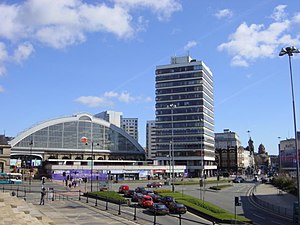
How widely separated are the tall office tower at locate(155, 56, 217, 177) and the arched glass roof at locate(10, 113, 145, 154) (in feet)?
61.6

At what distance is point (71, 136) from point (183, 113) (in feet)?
148

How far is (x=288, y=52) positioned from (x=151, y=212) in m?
22.0

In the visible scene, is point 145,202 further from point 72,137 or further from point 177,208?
point 72,137

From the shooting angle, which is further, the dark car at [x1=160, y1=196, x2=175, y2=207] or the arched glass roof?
the arched glass roof

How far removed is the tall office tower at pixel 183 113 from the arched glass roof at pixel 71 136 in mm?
18790

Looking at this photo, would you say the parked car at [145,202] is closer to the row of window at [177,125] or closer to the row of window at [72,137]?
the row of window at [72,137]

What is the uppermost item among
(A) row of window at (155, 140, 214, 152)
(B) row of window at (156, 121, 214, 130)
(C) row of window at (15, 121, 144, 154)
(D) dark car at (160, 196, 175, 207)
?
(B) row of window at (156, 121, 214, 130)

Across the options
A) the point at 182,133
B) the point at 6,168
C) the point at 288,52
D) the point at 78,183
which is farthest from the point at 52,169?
the point at 288,52

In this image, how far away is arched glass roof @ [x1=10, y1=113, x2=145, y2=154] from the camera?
13250 cm

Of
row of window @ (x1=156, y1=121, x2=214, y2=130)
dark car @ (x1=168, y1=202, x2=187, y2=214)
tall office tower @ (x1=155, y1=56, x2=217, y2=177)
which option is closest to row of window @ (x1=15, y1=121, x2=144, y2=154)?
row of window @ (x1=156, y1=121, x2=214, y2=130)

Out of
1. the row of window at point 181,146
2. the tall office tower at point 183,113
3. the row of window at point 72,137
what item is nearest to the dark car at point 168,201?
the row of window at point 72,137

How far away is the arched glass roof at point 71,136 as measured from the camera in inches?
5217

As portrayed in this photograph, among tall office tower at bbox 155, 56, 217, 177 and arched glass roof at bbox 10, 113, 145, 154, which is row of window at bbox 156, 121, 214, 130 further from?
arched glass roof at bbox 10, 113, 145, 154

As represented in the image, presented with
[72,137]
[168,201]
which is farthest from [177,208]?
[72,137]
